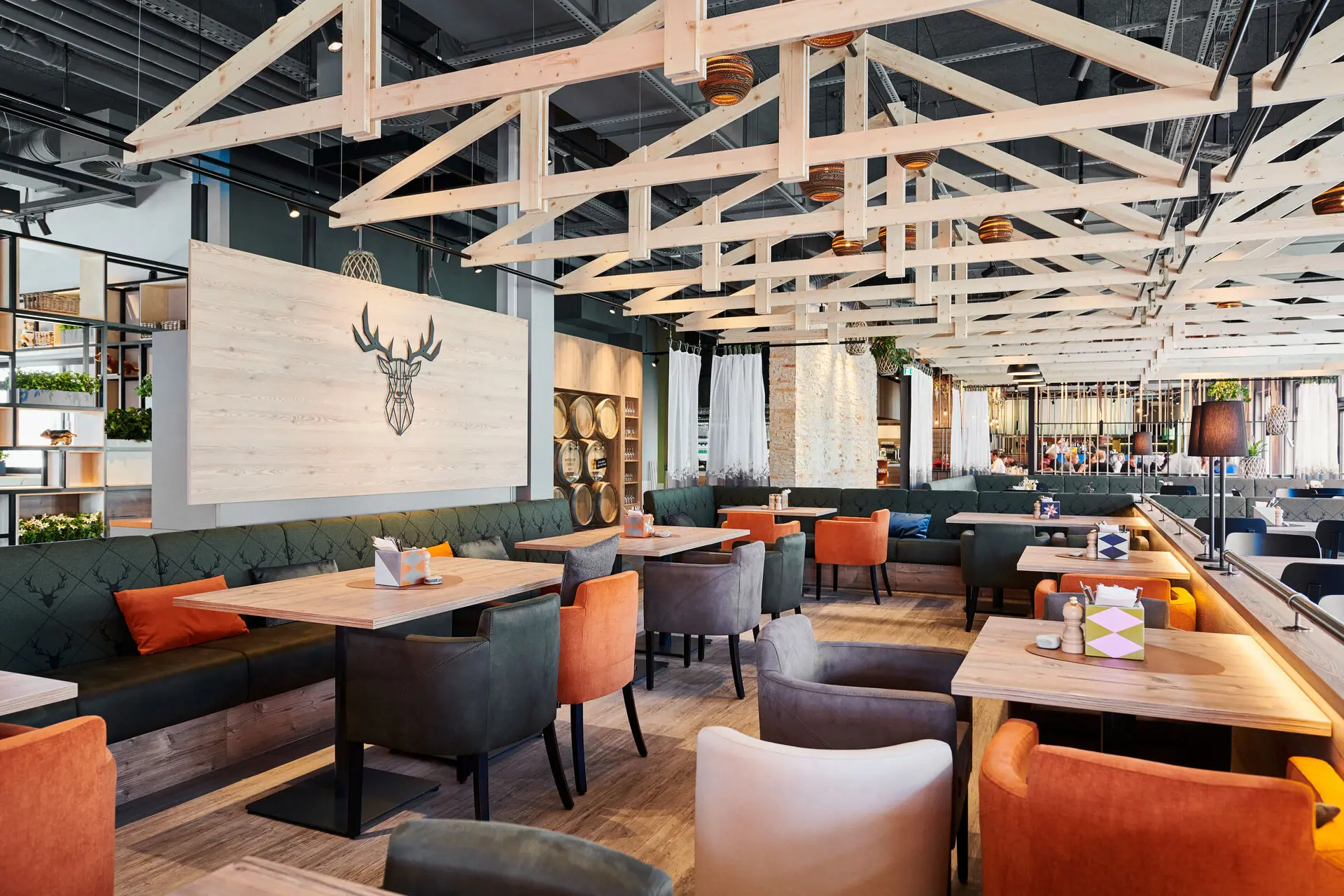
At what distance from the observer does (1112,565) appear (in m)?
5.02

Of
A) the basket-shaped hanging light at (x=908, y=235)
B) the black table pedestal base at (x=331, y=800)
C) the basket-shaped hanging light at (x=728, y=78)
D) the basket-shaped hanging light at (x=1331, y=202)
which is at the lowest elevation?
the black table pedestal base at (x=331, y=800)

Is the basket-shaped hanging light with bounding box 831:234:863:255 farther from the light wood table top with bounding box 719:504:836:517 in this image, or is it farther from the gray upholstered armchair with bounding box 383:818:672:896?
the gray upholstered armchair with bounding box 383:818:672:896

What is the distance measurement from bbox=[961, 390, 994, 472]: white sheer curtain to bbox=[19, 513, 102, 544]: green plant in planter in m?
16.0

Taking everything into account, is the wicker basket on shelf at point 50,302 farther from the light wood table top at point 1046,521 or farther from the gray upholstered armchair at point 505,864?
the gray upholstered armchair at point 505,864

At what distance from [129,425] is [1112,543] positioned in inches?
310

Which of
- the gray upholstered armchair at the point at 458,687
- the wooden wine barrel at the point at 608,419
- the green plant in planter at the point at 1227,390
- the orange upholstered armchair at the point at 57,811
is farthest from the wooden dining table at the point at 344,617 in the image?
the green plant in planter at the point at 1227,390

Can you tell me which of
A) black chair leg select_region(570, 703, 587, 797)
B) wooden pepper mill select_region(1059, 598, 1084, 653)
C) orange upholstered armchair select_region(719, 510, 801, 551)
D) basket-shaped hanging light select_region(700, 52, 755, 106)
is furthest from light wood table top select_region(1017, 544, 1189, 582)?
orange upholstered armchair select_region(719, 510, 801, 551)

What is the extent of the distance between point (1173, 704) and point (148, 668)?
4.06m

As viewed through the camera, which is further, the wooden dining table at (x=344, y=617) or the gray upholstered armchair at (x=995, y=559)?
the gray upholstered armchair at (x=995, y=559)

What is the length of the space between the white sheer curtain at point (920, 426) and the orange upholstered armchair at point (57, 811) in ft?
46.6

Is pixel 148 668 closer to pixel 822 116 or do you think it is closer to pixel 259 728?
pixel 259 728

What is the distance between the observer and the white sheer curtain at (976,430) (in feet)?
62.5

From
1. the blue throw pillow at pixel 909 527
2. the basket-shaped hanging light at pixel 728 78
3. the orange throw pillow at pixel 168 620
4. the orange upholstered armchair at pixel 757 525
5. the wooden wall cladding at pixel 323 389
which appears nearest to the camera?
the orange throw pillow at pixel 168 620

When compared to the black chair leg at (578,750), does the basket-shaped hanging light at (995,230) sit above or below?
above
